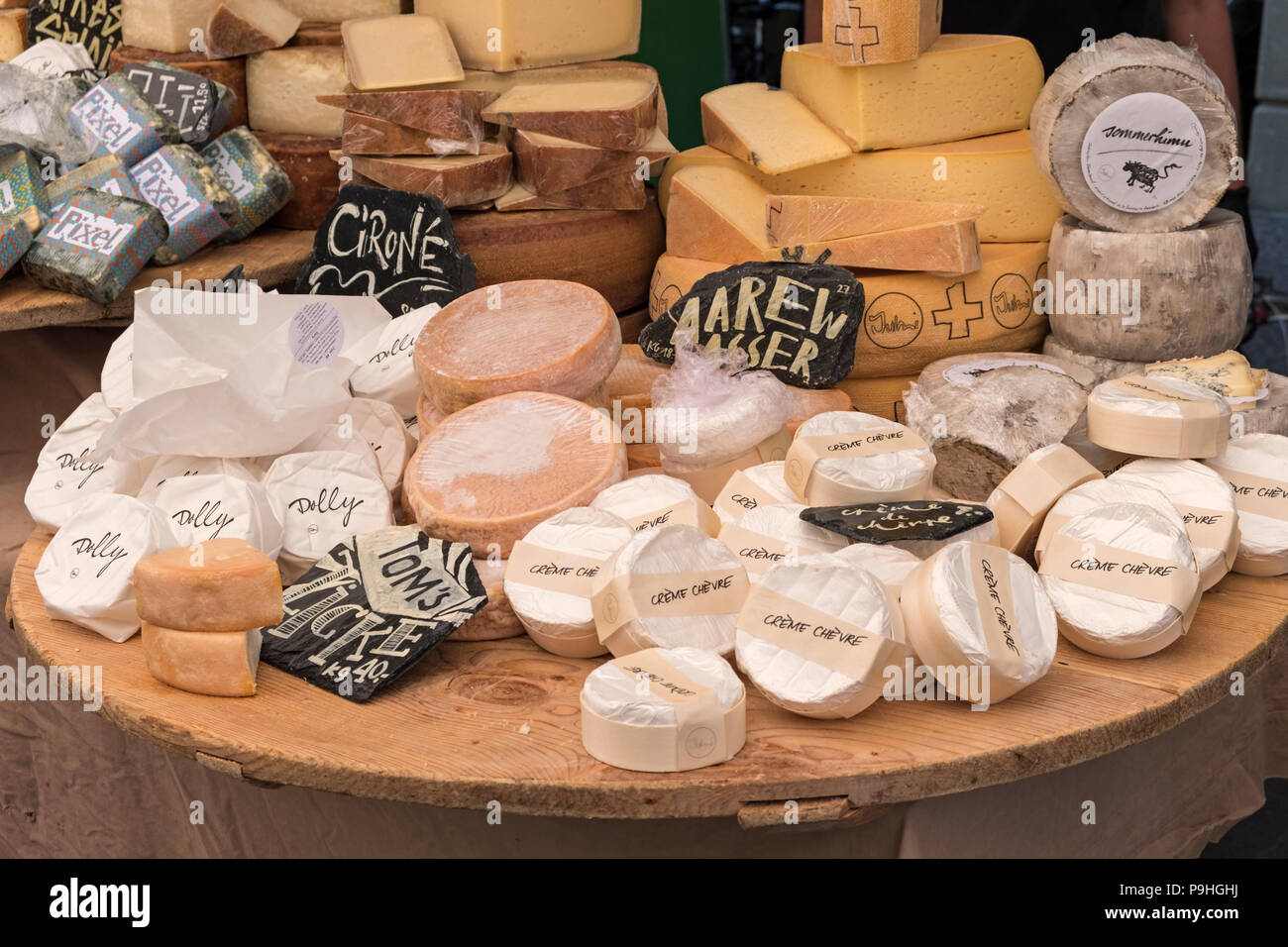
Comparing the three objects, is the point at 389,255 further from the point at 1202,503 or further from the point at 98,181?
the point at 1202,503

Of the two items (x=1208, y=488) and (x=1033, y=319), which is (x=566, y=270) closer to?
(x=1033, y=319)

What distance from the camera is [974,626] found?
4.71ft

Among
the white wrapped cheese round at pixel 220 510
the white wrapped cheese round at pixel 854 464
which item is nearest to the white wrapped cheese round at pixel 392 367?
the white wrapped cheese round at pixel 220 510

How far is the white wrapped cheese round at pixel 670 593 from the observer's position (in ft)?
4.99

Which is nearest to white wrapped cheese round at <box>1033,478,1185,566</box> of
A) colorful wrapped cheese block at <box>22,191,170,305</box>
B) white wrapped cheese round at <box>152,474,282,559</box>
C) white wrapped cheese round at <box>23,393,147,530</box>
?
white wrapped cheese round at <box>152,474,282,559</box>

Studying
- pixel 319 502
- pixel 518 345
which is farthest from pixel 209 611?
pixel 518 345

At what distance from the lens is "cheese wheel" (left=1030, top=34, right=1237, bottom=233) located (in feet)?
7.34

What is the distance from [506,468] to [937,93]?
124 cm

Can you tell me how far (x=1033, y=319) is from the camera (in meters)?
2.53

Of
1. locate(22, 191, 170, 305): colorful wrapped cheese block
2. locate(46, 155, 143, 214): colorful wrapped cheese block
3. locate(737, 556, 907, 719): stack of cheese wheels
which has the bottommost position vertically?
locate(737, 556, 907, 719): stack of cheese wheels

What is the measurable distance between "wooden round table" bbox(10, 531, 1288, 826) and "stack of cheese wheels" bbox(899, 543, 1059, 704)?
47mm

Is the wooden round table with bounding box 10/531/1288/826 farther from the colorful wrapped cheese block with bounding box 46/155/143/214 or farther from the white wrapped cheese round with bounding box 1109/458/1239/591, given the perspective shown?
the colorful wrapped cheese block with bounding box 46/155/143/214
